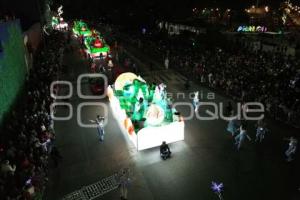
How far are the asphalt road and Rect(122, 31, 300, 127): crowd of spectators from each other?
1.58 metres

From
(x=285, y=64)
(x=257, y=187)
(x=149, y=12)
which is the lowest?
(x=257, y=187)

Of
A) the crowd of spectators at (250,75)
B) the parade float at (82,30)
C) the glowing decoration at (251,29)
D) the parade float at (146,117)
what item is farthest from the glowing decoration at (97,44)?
the glowing decoration at (251,29)

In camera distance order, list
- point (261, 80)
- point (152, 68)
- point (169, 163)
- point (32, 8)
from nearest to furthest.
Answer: point (169, 163) → point (261, 80) → point (152, 68) → point (32, 8)

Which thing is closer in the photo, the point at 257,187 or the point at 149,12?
the point at 257,187

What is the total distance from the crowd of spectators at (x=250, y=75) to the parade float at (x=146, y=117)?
Result: 681 centimetres

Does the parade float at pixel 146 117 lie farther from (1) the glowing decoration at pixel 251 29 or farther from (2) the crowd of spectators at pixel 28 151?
(1) the glowing decoration at pixel 251 29

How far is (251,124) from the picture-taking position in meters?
17.1

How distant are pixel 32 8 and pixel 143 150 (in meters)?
39.1

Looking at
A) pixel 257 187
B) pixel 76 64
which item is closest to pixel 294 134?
pixel 257 187

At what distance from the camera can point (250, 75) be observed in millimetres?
21672

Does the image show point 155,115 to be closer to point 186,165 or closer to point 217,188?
point 186,165

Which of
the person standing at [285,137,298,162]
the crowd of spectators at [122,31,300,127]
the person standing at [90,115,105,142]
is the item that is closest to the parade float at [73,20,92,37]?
the crowd of spectators at [122,31,300,127]

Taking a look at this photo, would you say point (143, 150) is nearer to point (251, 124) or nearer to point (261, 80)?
point (251, 124)

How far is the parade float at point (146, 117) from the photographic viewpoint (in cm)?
1403
